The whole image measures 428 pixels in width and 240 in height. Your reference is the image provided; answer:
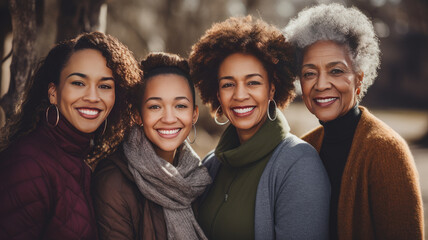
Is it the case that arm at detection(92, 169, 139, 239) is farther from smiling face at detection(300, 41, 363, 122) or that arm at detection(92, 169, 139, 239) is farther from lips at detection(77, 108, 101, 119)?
smiling face at detection(300, 41, 363, 122)

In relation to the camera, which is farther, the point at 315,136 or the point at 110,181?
the point at 315,136

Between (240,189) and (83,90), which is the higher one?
(83,90)

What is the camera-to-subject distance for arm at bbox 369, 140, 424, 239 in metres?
2.08

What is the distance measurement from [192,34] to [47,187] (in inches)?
319

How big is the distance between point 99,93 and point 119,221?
820mm

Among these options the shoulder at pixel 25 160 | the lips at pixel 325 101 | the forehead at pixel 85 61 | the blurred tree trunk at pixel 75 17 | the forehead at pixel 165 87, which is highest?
the blurred tree trunk at pixel 75 17

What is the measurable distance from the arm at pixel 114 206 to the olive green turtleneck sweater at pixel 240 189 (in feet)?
1.88

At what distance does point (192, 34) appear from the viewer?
31.4 ft

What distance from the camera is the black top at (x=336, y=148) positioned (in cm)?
242

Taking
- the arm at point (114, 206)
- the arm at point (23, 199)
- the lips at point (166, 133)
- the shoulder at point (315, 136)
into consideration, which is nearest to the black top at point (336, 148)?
the shoulder at point (315, 136)

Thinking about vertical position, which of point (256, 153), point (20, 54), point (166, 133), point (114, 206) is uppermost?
point (20, 54)

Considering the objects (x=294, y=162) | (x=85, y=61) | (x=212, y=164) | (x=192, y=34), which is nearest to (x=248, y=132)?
(x=212, y=164)

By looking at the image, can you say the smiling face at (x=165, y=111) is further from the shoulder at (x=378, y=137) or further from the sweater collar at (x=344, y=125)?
the shoulder at (x=378, y=137)

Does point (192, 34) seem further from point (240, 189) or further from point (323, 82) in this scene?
point (240, 189)
